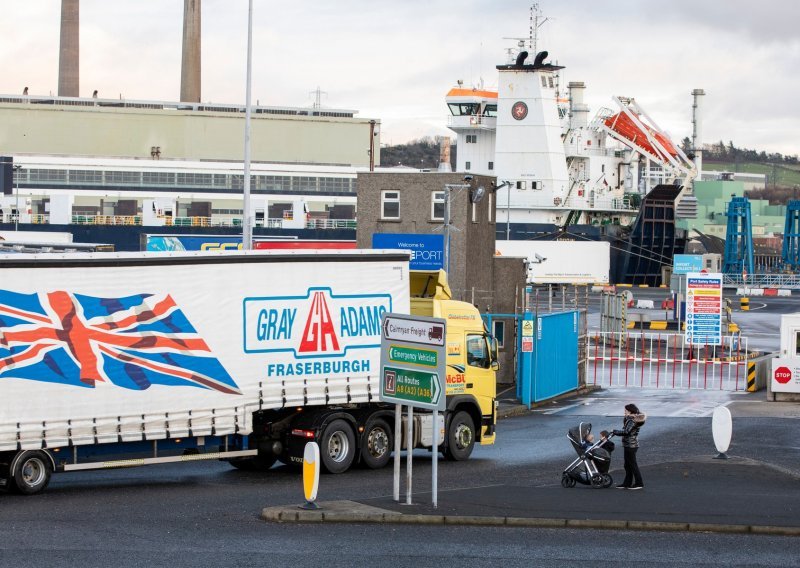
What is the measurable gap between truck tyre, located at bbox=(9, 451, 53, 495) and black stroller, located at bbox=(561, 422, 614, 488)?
787 centimetres

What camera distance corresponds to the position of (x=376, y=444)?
2216 cm

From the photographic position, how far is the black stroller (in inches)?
757

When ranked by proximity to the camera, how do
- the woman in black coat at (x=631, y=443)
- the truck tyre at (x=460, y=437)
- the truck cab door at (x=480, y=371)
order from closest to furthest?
the woman in black coat at (x=631, y=443) → the truck tyre at (x=460, y=437) → the truck cab door at (x=480, y=371)

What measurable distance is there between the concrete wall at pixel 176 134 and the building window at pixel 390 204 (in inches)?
3180

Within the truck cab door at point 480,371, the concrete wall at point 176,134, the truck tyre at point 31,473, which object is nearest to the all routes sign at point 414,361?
the truck tyre at point 31,473

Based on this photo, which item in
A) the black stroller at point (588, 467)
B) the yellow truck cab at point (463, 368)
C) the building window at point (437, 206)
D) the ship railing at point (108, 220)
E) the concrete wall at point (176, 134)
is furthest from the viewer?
the concrete wall at point (176, 134)

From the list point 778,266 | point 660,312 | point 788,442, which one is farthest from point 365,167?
point 788,442

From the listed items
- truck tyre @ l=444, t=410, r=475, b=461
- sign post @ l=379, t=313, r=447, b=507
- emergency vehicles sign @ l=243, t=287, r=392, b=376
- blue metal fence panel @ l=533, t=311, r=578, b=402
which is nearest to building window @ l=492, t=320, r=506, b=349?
blue metal fence panel @ l=533, t=311, r=578, b=402

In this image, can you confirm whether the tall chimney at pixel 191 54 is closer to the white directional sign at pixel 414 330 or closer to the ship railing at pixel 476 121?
the ship railing at pixel 476 121

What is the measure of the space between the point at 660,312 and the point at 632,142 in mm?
29258

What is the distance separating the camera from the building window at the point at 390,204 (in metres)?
40.0

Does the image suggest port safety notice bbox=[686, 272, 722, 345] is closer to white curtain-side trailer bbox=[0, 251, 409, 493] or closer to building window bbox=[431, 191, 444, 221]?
building window bbox=[431, 191, 444, 221]

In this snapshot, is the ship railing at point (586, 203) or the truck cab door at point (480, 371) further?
the ship railing at point (586, 203)

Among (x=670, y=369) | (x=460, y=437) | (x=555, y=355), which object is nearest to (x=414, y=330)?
(x=460, y=437)
